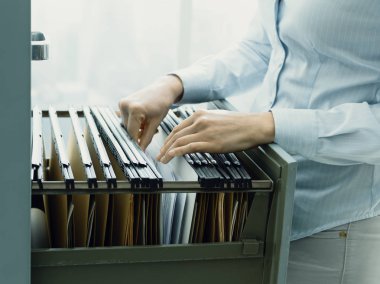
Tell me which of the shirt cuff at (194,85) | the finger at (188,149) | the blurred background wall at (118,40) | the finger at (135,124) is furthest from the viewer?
the blurred background wall at (118,40)

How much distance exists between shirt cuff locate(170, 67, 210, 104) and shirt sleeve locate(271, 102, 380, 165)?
22 centimetres

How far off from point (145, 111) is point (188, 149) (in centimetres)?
15

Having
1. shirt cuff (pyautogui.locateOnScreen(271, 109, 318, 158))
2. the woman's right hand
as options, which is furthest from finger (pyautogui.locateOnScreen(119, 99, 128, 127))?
shirt cuff (pyautogui.locateOnScreen(271, 109, 318, 158))

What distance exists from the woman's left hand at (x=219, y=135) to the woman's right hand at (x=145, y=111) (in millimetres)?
89

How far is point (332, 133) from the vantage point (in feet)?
3.00

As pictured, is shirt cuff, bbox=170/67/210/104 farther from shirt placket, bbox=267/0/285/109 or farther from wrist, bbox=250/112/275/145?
wrist, bbox=250/112/275/145

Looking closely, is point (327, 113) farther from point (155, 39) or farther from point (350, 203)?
point (155, 39)

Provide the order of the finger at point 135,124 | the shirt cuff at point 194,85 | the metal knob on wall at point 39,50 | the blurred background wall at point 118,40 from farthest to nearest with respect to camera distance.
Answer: the blurred background wall at point 118,40 → the shirt cuff at point 194,85 → the finger at point 135,124 → the metal knob on wall at point 39,50

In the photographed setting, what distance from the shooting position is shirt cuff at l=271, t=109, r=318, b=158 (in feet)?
2.96

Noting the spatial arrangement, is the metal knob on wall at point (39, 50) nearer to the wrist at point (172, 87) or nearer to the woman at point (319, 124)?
the woman at point (319, 124)

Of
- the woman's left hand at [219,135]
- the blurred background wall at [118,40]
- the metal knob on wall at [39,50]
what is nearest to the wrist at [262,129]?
the woman's left hand at [219,135]

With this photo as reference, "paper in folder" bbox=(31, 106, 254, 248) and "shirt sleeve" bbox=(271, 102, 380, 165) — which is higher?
"shirt sleeve" bbox=(271, 102, 380, 165)

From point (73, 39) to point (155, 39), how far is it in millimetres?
264

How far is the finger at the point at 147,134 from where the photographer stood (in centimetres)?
99
